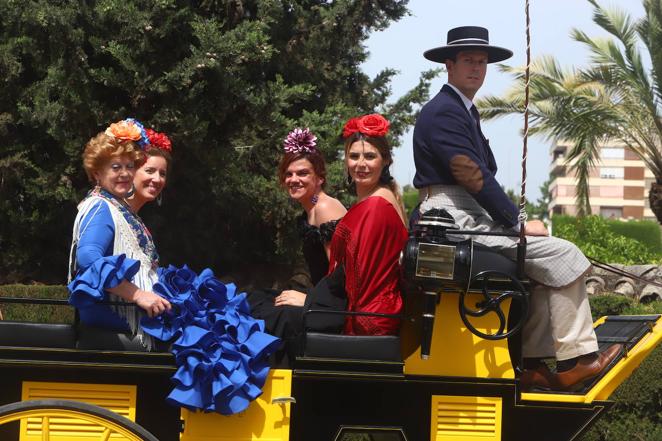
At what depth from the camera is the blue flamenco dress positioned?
3.61 meters

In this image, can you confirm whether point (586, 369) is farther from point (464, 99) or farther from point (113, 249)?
point (113, 249)

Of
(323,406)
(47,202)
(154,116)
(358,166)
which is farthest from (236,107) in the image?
(323,406)

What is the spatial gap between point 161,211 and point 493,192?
7.68 m

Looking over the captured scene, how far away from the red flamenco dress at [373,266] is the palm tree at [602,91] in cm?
1075

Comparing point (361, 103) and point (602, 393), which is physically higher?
point (361, 103)

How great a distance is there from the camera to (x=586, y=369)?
159 inches

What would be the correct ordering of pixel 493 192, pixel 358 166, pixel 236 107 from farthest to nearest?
pixel 236 107, pixel 358 166, pixel 493 192

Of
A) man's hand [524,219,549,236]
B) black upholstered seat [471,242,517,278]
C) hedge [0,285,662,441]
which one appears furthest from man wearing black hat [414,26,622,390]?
hedge [0,285,662,441]

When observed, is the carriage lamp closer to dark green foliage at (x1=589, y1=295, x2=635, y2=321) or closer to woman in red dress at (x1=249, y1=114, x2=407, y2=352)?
woman in red dress at (x1=249, y1=114, x2=407, y2=352)

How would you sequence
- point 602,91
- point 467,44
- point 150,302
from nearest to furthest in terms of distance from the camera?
point 150,302 → point 467,44 → point 602,91

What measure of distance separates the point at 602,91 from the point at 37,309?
970 centimetres

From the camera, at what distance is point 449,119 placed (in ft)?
13.5

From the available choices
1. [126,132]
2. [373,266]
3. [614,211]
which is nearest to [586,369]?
[373,266]

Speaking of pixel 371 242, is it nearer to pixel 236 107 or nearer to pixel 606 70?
pixel 236 107
